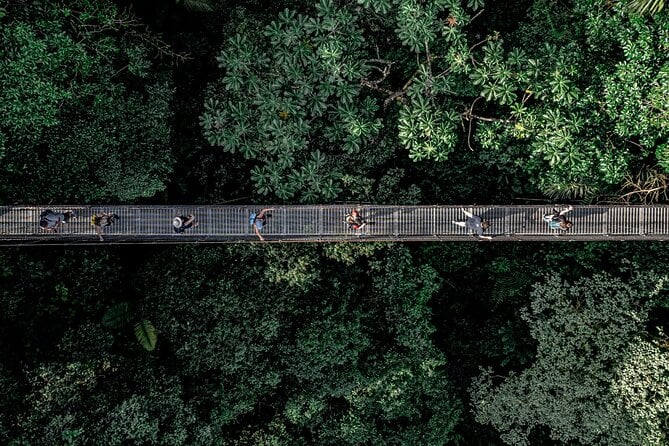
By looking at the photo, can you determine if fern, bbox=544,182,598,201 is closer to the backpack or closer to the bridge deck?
the bridge deck

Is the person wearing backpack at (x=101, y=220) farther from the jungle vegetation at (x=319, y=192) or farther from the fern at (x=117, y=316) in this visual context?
the fern at (x=117, y=316)

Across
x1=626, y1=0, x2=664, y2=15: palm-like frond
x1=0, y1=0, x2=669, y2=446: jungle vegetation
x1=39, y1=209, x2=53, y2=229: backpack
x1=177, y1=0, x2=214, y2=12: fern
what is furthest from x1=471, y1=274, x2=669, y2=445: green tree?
x1=39, y1=209, x2=53, y2=229: backpack

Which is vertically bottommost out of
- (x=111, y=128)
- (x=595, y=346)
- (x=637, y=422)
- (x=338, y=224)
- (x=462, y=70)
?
(x=637, y=422)

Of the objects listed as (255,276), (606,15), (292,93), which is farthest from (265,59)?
(606,15)

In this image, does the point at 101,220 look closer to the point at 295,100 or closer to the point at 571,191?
the point at 295,100

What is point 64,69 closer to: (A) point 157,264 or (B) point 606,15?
(A) point 157,264

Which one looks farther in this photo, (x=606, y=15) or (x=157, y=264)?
(x=157, y=264)
